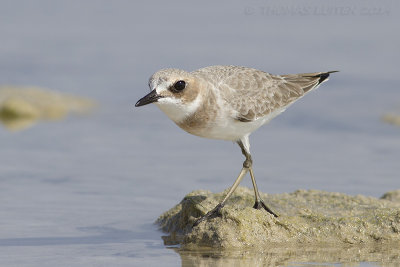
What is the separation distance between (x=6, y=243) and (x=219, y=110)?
2529 millimetres

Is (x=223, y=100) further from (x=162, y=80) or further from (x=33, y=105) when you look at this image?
(x=33, y=105)

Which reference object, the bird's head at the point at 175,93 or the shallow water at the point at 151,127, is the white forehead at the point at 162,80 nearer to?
the bird's head at the point at 175,93

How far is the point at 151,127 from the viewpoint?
45.2 ft

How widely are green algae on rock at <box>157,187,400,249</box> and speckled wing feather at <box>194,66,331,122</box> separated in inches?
40.1

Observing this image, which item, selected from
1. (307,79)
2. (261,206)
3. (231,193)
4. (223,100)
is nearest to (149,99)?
(223,100)

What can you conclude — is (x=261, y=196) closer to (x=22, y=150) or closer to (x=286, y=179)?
(x=286, y=179)

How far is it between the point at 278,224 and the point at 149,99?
1806 mm

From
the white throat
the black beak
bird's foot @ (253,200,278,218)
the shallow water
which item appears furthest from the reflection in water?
the black beak

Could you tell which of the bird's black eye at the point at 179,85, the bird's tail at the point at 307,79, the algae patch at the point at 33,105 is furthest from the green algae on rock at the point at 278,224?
the algae patch at the point at 33,105

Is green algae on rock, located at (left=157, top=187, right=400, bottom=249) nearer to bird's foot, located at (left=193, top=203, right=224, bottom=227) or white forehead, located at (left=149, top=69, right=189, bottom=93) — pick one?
bird's foot, located at (left=193, top=203, right=224, bottom=227)

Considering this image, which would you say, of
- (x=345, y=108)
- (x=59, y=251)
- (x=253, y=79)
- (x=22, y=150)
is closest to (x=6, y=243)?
(x=59, y=251)

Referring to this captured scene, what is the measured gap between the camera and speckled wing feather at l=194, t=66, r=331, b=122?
8651 mm

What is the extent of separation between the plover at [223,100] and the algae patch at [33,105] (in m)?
5.47

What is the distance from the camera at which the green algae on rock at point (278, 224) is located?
7820 mm
